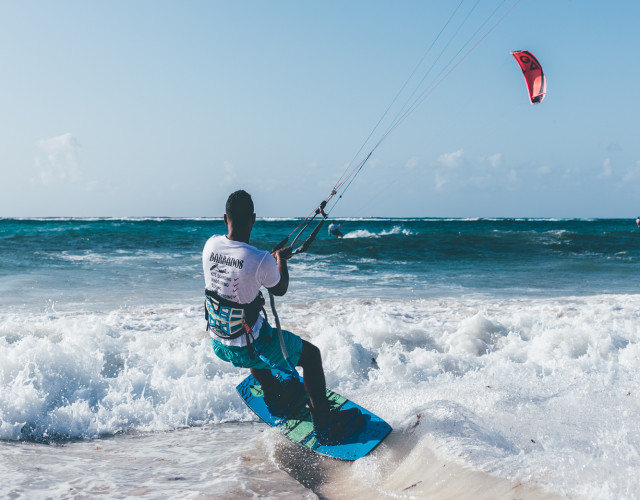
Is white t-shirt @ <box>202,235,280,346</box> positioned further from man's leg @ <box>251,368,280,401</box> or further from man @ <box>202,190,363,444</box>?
man's leg @ <box>251,368,280,401</box>

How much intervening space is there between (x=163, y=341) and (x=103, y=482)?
336 cm

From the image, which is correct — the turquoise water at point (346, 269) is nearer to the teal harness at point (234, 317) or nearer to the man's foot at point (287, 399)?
the man's foot at point (287, 399)

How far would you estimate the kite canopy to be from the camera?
353 inches

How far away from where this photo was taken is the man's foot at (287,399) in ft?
14.2

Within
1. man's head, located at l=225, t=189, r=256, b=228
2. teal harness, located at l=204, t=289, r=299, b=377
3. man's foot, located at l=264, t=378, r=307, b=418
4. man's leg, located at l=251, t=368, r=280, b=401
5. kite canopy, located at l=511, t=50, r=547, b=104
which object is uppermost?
kite canopy, located at l=511, t=50, r=547, b=104

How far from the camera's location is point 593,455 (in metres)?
3.40

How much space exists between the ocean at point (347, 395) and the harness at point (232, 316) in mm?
988

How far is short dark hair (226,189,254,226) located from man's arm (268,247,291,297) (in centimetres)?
38

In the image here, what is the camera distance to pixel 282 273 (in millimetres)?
3648

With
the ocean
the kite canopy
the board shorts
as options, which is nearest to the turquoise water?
the ocean

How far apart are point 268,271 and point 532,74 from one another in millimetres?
7682

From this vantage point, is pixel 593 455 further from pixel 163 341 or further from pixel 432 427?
pixel 163 341

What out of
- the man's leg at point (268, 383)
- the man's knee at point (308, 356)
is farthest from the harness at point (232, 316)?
the man's leg at point (268, 383)

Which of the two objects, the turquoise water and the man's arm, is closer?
the man's arm
